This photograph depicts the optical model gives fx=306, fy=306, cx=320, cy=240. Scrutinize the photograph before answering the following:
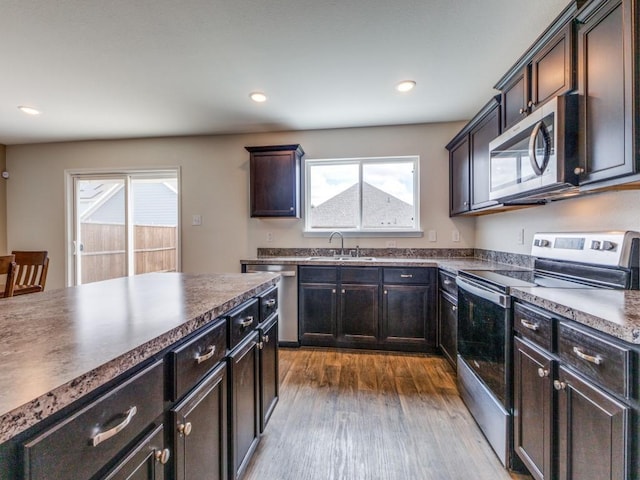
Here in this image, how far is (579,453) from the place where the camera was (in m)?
1.08

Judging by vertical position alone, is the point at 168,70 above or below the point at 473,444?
above

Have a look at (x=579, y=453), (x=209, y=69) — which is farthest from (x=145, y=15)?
(x=579, y=453)

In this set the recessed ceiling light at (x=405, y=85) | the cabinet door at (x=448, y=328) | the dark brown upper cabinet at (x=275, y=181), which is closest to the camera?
the cabinet door at (x=448, y=328)

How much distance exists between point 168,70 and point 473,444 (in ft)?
10.7

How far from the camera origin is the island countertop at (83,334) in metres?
0.52

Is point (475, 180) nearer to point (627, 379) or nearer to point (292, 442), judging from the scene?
point (627, 379)

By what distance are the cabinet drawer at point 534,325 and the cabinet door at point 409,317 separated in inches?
58.6

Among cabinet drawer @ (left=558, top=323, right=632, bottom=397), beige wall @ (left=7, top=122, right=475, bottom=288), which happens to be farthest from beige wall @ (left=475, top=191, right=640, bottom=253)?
cabinet drawer @ (left=558, top=323, right=632, bottom=397)

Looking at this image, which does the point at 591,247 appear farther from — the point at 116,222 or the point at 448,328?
the point at 116,222

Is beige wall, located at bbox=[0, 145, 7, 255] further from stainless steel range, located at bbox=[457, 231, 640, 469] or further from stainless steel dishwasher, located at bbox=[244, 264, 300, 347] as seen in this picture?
stainless steel range, located at bbox=[457, 231, 640, 469]

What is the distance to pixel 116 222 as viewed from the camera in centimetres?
413

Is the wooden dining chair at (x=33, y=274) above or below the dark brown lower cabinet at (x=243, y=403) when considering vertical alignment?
above

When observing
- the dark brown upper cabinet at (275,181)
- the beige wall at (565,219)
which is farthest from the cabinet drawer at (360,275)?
the beige wall at (565,219)

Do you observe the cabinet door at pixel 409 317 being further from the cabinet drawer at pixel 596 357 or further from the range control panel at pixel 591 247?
the cabinet drawer at pixel 596 357
